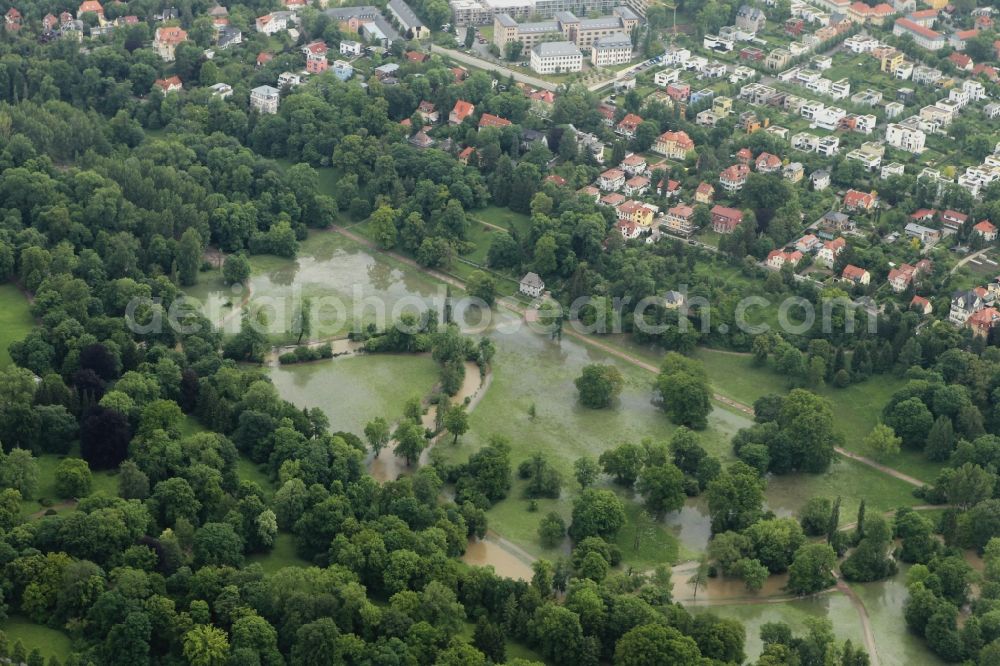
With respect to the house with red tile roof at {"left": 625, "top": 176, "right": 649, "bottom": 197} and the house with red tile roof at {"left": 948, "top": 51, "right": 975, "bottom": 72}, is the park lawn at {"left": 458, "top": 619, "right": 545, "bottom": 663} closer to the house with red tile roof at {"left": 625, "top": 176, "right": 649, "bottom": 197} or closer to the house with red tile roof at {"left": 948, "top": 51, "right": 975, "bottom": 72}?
the house with red tile roof at {"left": 625, "top": 176, "right": 649, "bottom": 197}

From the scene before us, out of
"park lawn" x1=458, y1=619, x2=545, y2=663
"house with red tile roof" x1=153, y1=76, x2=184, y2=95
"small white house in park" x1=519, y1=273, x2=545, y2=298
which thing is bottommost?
"park lawn" x1=458, y1=619, x2=545, y2=663

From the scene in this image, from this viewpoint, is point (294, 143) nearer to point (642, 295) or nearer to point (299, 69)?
point (299, 69)

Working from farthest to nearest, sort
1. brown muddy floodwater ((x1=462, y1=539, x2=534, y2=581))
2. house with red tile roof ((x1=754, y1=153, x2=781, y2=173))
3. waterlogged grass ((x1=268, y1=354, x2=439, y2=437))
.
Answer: house with red tile roof ((x1=754, y1=153, x2=781, y2=173)) → waterlogged grass ((x1=268, y1=354, x2=439, y2=437)) → brown muddy floodwater ((x1=462, y1=539, x2=534, y2=581))

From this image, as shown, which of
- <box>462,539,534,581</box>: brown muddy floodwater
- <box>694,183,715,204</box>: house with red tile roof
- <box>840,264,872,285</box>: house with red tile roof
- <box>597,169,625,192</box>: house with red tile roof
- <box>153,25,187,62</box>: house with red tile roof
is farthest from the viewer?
<box>153,25,187,62</box>: house with red tile roof

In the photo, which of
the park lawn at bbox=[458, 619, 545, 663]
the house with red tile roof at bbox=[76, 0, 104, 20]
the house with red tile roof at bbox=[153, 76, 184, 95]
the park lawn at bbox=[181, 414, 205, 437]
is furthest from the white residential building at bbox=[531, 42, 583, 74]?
the park lawn at bbox=[458, 619, 545, 663]

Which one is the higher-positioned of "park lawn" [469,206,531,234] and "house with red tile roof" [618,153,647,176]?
Result: "house with red tile roof" [618,153,647,176]

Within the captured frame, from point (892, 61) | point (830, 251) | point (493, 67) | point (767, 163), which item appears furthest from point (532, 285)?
point (892, 61)

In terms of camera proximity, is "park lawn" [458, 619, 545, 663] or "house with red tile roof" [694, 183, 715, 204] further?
"house with red tile roof" [694, 183, 715, 204]

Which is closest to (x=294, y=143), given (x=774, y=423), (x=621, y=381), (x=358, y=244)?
(x=358, y=244)
